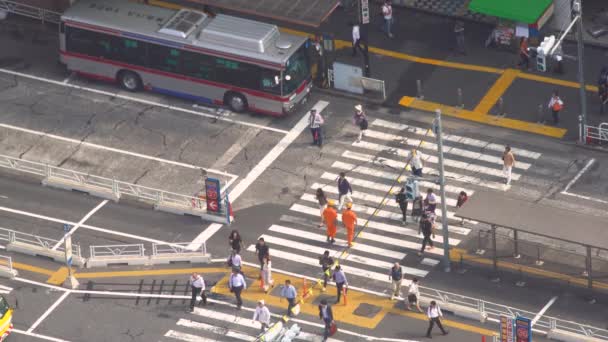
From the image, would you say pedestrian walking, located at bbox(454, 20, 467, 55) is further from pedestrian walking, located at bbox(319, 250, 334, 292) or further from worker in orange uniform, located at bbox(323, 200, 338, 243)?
pedestrian walking, located at bbox(319, 250, 334, 292)

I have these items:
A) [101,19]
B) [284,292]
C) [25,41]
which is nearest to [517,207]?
[284,292]

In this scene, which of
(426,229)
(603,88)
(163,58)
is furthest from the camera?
(163,58)

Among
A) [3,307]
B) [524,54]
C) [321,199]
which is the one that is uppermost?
[524,54]

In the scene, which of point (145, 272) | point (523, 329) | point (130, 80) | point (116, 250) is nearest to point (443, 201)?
point (523, 329)

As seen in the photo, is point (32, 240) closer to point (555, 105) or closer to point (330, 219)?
point (330, 219)

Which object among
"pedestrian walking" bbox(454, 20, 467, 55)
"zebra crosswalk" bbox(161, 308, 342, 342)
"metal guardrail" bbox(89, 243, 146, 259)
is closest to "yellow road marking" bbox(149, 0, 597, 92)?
"pedestrian walking" bbox(454, 20, 467, 55)

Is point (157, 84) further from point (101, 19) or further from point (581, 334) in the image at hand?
point (581, 334)

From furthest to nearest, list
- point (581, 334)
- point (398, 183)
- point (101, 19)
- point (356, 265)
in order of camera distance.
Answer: point (101, 19)
point (398, 183)
point (356, 265)
point (581, 334)

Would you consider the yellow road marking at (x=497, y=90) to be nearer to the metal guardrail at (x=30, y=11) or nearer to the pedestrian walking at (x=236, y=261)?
the pedestrian walking at (x=236, y=261)
